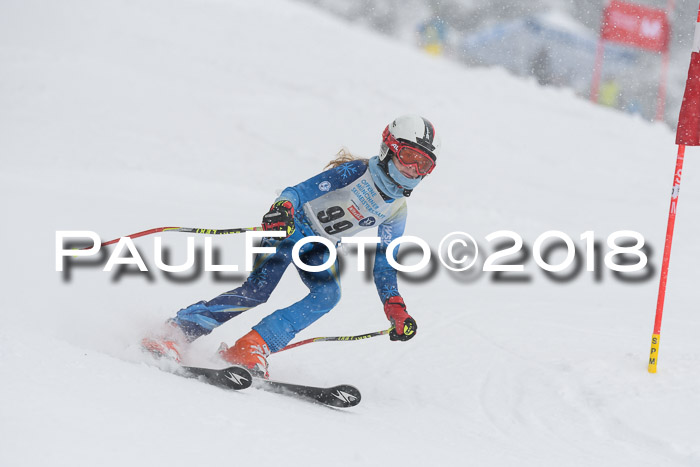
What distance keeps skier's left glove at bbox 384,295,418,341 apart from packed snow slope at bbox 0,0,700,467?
0.43 meters

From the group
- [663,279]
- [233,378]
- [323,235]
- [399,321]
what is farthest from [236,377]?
[663,279]

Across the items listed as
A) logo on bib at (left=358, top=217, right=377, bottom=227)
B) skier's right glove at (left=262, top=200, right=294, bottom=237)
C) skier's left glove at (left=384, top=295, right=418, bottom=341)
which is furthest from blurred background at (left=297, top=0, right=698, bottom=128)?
skier's right glove at (left=262, top=200, right=294, bottom=237)

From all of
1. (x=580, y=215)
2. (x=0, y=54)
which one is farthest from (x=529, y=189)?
(x=0, y=54)

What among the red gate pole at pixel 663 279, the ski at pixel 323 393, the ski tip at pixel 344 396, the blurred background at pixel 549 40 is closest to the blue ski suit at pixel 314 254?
the ski at pixel 323 393

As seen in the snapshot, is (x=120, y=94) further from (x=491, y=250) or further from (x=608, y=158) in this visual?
(x=608, y=158)

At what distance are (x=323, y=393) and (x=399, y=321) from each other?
65cm

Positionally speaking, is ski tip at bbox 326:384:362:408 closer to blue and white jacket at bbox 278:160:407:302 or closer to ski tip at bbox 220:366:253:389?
ski tip at bbox 220:366:253:389

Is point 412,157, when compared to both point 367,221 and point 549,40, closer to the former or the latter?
point 367,221

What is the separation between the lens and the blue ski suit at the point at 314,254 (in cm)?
425

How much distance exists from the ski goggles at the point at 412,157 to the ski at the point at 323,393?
129 cm

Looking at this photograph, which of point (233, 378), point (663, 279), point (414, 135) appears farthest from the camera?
point (663, 279)

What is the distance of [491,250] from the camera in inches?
354

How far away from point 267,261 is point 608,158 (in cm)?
1050

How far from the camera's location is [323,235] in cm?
452
